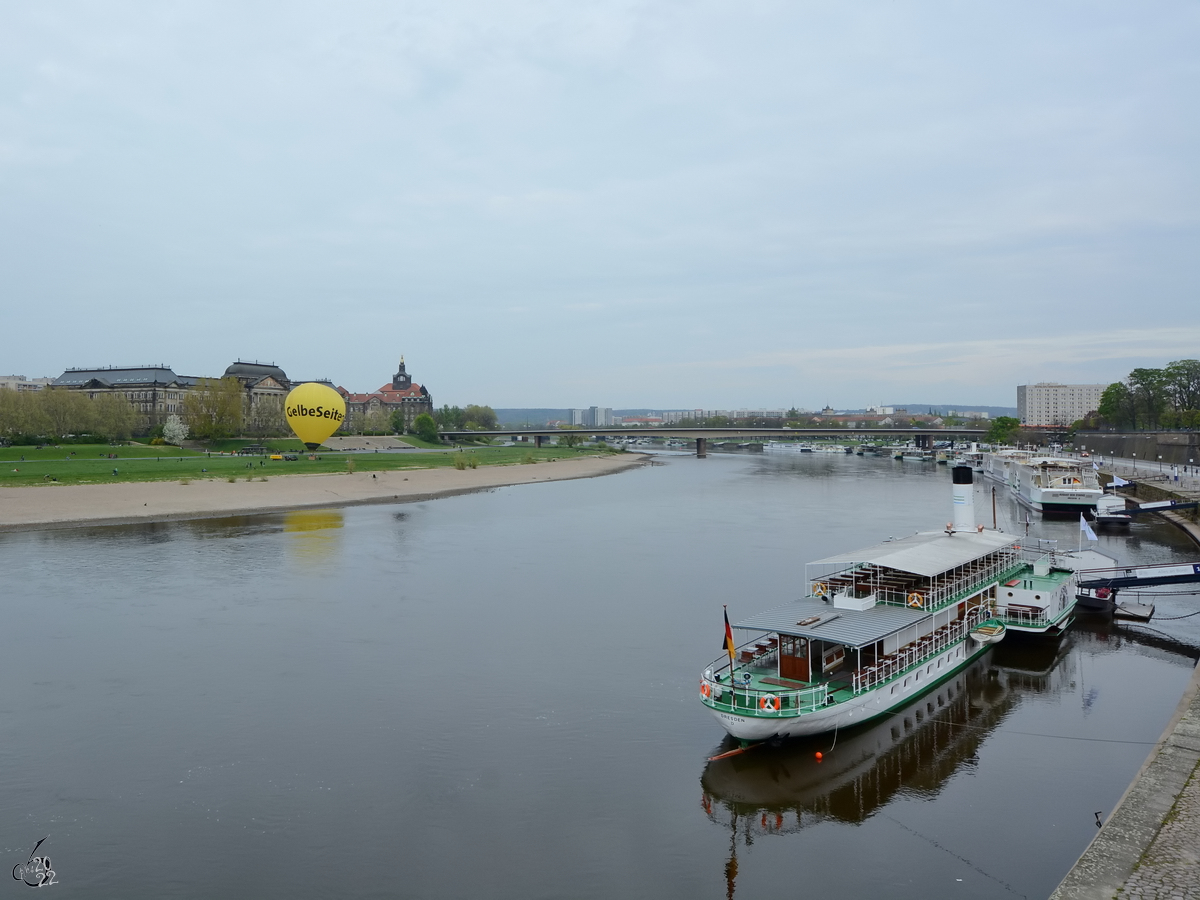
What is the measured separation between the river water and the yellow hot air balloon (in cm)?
5955

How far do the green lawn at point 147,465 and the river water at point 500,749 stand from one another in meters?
40.6

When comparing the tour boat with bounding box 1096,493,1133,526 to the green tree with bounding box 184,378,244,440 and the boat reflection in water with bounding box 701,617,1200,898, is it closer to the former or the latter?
the boat reflection in water with bounding box 701,617,1200,898

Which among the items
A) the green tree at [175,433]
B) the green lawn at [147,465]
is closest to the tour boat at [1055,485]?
the green lawn at [147,465]

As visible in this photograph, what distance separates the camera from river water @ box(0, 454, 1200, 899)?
13828 mm

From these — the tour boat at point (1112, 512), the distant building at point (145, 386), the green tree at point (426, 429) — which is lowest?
the tour boat at point (1112, 512)

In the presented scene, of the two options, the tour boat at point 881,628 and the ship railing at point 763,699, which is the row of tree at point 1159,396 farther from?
the ship railing at point 763,699

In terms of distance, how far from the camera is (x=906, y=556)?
23719 millimetres

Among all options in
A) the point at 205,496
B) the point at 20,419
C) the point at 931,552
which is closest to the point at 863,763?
the point at 931,552

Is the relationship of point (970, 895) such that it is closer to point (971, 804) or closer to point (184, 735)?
point (971, 804)

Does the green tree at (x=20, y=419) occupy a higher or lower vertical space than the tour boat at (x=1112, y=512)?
higher

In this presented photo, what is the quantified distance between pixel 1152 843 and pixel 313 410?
94098 millimetres

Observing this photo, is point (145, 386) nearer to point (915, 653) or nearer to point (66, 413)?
point (66, 413)

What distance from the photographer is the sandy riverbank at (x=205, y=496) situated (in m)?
55.5

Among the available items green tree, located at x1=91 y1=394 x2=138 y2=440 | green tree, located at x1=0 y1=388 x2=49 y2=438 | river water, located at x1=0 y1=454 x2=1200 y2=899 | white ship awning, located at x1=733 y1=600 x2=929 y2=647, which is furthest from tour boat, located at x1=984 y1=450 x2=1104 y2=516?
green tree, located at x1=91 y1=394 x2=138 y2=440
